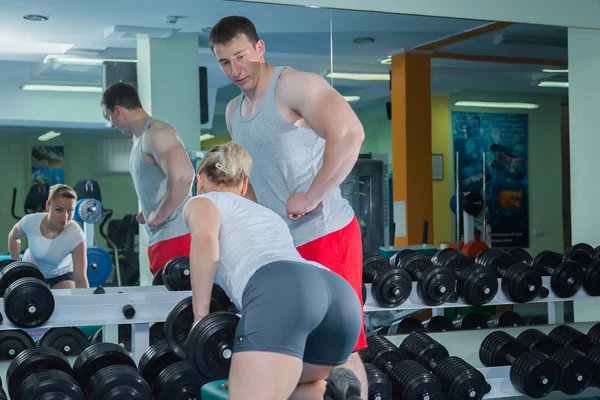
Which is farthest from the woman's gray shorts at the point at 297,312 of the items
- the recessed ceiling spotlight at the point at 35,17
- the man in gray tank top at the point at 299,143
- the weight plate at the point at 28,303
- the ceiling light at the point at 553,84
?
the ceiling light at the point at 553,84

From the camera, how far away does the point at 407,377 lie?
10.2 feet

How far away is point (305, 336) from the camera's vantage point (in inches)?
69.1

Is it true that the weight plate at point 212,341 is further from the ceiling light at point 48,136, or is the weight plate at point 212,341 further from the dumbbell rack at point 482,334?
the ceiling light at point 48,136

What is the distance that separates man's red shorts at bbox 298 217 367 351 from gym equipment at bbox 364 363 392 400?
801 millimetres

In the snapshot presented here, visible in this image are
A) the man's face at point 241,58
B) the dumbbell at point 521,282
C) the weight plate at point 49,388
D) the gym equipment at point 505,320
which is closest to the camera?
the man's face at point 241,58

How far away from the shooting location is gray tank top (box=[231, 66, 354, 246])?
2.20 m

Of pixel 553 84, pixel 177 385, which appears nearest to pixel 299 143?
pixel 177 385

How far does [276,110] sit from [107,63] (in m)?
1.52

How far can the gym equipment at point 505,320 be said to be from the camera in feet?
14.3

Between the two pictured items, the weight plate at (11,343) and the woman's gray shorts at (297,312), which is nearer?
the woman's gray shorts at (297,312)

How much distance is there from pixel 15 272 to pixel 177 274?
670 millimetres

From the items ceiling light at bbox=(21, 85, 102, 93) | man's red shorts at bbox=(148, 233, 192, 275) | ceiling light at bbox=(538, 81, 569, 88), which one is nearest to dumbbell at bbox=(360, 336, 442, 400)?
man's red shorts at bbox=(148, 233, 192, 275)

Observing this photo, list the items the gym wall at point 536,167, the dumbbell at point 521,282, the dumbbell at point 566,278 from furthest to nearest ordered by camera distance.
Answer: the gym wall at point 536,167 → the dumbbell at point 566,278 → the dumbbell at point 521,282

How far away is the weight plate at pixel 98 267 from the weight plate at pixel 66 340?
0.80ft
